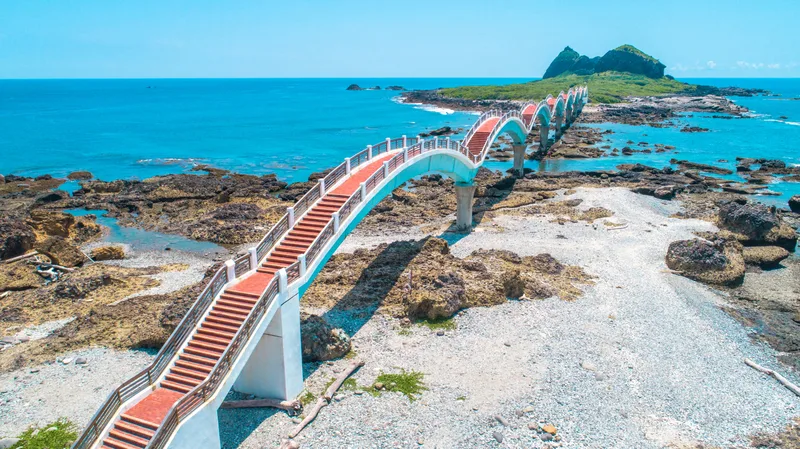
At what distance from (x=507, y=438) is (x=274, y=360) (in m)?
7.43

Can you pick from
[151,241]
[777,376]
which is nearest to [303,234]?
[777,376]

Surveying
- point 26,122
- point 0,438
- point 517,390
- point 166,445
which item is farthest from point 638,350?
point 26,122

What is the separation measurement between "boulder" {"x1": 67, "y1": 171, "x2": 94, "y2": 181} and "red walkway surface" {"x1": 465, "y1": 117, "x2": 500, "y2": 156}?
4321cm

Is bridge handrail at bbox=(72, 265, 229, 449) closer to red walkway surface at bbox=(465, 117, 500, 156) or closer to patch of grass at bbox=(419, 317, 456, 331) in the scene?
patch of grass at bbox=(419, 317, 456, 331)

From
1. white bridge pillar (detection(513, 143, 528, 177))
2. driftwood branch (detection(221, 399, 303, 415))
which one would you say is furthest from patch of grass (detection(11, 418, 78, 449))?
white bridge pillar (detection(513, 143, 528, 177))

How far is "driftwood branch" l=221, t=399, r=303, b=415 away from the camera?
57.1 ft

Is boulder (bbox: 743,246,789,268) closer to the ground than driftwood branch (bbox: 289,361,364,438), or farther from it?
farther from it

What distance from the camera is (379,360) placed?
66.8 feet

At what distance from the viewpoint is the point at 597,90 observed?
16175 centimetres

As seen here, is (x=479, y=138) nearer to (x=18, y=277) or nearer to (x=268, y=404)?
(x=268, y=404)

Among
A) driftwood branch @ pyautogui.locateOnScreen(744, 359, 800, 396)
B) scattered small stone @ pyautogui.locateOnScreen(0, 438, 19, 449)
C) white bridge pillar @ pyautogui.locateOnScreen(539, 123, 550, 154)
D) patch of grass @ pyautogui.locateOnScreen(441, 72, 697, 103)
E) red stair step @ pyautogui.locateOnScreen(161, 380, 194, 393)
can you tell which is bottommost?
scattered small stone @ pyautogui.locateOnScreen(0, 438, 19, 449)

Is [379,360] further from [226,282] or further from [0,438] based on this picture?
[0,438]

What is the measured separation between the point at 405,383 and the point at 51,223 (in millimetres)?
31946

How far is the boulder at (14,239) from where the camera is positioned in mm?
33594
